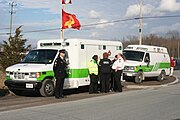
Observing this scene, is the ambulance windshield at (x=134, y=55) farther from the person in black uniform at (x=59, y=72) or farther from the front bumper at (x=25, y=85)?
the front bumper at (x=25, y=85)

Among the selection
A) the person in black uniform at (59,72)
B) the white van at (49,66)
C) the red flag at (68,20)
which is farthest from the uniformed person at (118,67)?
the red flag at (68,20)

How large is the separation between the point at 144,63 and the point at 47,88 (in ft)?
33.2

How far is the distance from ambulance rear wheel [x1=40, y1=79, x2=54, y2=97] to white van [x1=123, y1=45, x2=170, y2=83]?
8704 millimetres

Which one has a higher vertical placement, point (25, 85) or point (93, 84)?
point (25, 85)

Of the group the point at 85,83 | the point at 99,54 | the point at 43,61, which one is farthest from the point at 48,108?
the point at 99,54

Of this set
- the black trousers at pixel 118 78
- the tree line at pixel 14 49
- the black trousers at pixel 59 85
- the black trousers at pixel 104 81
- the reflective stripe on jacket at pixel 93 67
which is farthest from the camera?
the tree line at pixel 14 49

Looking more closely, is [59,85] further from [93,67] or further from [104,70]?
[104,70]

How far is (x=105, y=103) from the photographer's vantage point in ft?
38.0

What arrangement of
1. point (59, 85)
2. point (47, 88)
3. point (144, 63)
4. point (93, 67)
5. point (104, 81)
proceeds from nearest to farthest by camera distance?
point (59, 85) → point (47, 88) → point (93, 67) → point (104, 81) → point (144, 63)

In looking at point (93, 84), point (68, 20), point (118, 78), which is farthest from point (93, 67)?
point (68, 20)

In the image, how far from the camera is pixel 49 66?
12.9 m

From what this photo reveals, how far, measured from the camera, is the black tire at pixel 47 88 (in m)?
12.7

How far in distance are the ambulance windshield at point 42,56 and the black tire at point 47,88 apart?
33.5 inches

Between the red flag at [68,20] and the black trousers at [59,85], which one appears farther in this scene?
the red flag at [68,20]
